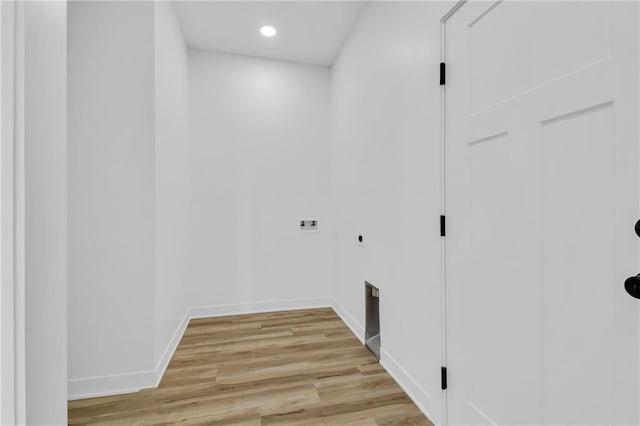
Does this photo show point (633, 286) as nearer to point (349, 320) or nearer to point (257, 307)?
point (349, 320)

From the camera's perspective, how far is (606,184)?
852 millimetres

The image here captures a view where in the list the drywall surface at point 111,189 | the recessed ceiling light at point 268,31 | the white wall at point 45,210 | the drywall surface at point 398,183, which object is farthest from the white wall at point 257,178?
the white wall at point 45,210

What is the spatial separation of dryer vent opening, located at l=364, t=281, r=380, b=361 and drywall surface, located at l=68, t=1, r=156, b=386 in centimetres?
160

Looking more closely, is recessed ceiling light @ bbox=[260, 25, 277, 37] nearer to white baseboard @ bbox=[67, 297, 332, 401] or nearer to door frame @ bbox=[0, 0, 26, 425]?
door frame @ bbox=[0, 0, 26, 425]

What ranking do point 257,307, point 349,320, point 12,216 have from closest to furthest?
point 12,216 < point 349,320 < point 257,307

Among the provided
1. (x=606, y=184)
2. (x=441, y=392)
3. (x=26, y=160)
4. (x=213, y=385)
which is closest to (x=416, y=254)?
(x=441, y=392)

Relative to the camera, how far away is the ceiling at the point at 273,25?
8.32 ft

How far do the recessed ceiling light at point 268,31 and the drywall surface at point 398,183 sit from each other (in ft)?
2.36

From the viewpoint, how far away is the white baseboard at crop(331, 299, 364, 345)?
266cm

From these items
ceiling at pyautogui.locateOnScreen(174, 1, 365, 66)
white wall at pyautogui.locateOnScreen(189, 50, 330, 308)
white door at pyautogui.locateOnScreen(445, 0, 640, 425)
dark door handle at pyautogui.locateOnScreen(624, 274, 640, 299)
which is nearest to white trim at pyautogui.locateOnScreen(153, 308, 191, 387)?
white wall at pyautogui.locateOnScreen(189, 50, 330, 308)

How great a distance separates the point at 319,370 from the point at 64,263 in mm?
1813

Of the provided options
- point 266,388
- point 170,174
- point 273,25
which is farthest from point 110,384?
point 273,25

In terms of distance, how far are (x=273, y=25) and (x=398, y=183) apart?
1.95m

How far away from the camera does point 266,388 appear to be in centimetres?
195
